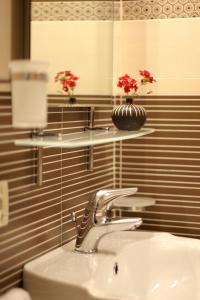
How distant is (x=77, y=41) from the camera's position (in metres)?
1.73

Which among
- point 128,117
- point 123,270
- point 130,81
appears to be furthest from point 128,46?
point 123,270

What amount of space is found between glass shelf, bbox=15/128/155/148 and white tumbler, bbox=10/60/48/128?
10 cm

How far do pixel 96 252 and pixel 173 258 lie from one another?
0.32m

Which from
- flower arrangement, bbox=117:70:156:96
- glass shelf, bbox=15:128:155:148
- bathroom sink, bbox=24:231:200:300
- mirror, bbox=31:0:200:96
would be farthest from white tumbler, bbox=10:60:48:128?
flower arrangement, bbox=117:70:156:96

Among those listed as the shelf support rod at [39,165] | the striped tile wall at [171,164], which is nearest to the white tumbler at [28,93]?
the shelf support rod at [39,165]

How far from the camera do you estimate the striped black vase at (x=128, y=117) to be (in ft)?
5.48

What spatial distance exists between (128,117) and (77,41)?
0.32m

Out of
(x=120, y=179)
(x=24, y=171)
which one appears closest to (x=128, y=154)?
(x=120, y=179)

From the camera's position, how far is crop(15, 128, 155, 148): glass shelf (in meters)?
1.19

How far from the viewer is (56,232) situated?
5.03ft

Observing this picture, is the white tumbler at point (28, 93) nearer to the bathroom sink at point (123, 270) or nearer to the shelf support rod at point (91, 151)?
the bathroom sink at point (123, 270)

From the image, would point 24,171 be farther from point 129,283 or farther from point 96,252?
point 129,283

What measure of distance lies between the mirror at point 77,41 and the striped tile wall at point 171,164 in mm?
216

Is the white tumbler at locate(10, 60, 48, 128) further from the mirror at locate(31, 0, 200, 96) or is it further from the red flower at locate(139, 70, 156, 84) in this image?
the red flower at locate(139, 70, 156, 84)
